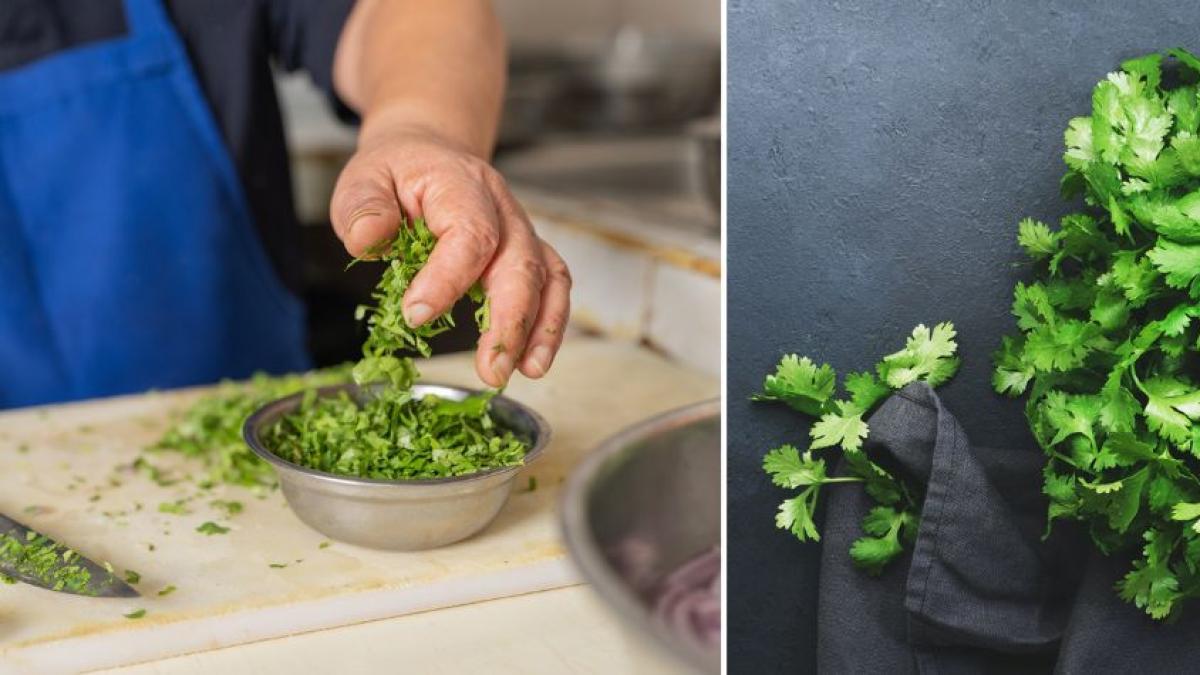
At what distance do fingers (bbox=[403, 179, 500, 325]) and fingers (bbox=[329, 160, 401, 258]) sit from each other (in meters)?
0.04

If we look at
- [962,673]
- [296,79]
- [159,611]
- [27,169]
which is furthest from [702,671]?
[296,79]

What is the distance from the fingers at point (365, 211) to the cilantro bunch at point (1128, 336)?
51 centimetres

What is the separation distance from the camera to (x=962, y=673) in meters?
0.76

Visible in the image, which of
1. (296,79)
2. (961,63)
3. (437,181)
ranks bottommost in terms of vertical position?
(296,79)

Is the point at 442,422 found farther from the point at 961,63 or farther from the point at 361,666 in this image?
the point at 961,63

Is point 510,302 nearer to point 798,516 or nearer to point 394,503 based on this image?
point 394,503

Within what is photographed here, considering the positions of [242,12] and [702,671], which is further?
[242,12]

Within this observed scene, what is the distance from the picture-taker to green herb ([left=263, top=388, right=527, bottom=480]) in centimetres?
102

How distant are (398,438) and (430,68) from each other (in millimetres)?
518

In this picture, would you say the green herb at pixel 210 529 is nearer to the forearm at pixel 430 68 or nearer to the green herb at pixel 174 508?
the green herb at pixel 174 508

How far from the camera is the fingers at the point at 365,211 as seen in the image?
1.00m

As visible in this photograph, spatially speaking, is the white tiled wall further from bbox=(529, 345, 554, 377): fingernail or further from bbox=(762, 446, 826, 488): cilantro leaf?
bbox=(762, 446, 826, 488): cilantro leaf

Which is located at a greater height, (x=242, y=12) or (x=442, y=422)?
(x=242, y=12)

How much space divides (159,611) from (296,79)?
276cm
